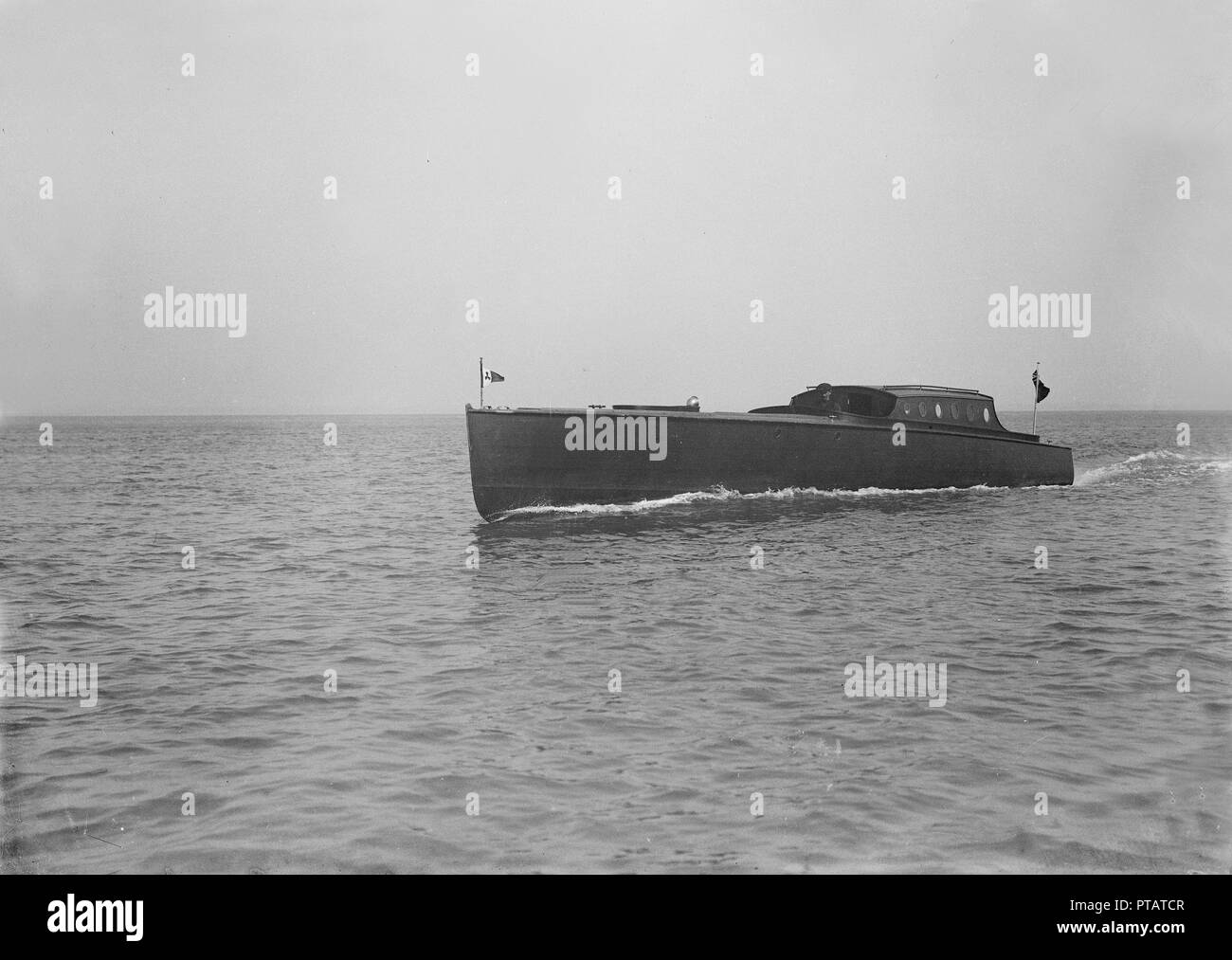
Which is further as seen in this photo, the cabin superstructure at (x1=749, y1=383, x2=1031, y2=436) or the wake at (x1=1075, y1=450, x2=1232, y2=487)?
the wake at (x1=1075, y1=450, x2=1232, y2=487)

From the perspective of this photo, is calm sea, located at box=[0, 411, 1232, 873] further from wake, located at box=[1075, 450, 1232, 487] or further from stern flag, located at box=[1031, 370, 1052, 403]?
wake, located at box=[1075, 450, 1232, 487]

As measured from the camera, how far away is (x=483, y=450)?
24.4 metres

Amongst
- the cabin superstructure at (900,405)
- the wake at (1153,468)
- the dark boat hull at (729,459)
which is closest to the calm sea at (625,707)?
the dark boat hull at (729,459)

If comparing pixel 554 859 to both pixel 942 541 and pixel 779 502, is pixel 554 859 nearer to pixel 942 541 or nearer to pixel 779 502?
pixel 942 541

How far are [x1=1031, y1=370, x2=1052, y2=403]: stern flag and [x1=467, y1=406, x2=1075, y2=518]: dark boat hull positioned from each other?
4.66ft

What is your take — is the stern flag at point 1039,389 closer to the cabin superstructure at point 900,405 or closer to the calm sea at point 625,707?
the cabin superstructure at point 900,405

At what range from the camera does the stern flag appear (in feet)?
103

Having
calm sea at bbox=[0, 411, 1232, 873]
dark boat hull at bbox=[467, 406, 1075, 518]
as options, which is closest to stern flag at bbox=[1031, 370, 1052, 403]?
dark boat hull at bbox=[467, 406, 1075, 518]

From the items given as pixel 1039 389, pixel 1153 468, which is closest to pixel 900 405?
pixel 1039 389

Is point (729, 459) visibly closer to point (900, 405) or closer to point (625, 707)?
point (900, 405)

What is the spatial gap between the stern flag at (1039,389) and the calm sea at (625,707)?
10.6 m

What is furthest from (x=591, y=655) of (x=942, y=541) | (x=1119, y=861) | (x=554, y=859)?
(x=942, y=541)

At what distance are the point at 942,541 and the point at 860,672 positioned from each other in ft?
37.6

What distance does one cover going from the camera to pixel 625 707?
8836 mm
